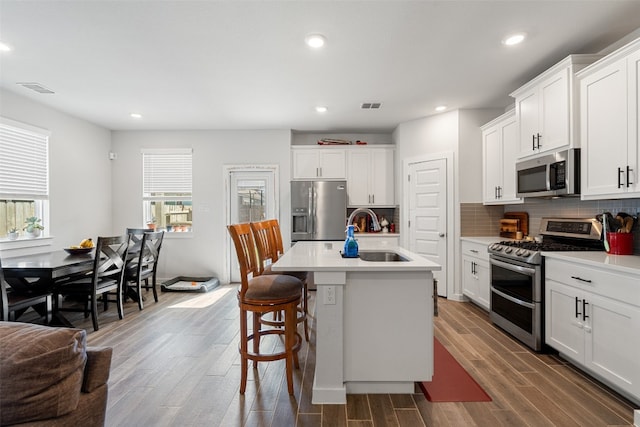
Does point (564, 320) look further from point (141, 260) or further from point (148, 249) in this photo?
point (148, 249)

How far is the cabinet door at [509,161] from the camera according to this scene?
358 cm

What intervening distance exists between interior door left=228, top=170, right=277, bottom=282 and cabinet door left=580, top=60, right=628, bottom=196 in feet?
13.7

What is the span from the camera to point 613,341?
204 centimetres

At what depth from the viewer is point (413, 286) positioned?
2.10m

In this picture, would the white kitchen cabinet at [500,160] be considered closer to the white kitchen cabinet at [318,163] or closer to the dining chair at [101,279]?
the white kitchen cabinet at [318,163]

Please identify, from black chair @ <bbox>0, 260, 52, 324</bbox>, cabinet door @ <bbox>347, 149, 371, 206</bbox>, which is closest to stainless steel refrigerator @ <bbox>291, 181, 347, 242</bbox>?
cabinet door @ <bbox>347, 149, 371, 206</bbox>

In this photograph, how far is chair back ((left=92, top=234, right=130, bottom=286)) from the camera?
10.8ft

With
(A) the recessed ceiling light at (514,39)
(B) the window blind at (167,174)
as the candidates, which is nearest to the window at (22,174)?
(B) the window blind at (167,174)

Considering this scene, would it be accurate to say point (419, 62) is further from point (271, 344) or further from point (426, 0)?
point (271, 344)

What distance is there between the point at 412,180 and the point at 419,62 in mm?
2141

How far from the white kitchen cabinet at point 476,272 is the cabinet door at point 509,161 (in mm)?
662

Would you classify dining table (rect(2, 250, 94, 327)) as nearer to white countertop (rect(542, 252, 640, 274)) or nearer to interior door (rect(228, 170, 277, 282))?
interior door (rect(228, 170, 277, 282))

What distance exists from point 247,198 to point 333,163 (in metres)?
1.60

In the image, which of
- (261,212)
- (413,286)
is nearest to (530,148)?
(413,286)
